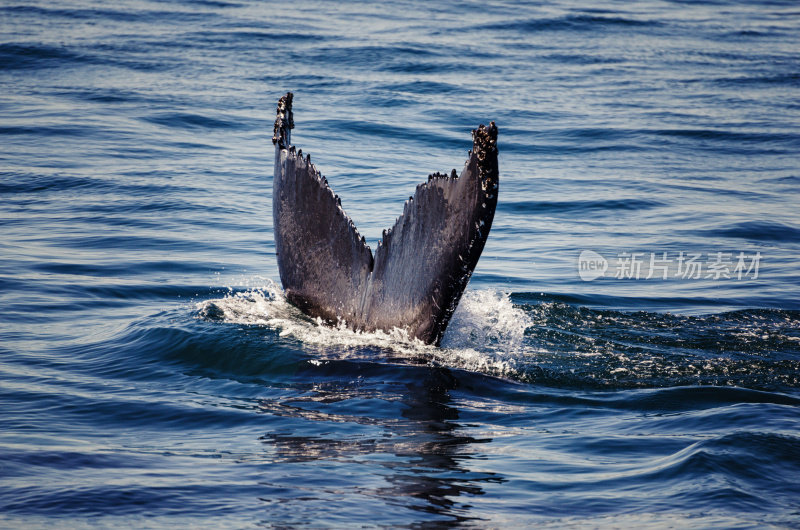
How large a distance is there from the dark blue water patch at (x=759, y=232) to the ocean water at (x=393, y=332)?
1.8 inches

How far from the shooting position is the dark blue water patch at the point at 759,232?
11369mm

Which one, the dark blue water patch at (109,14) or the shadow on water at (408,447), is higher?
the dark blue water patch at (109,14)

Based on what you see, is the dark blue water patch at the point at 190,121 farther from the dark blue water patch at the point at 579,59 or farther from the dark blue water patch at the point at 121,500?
the dark blue water patch at the point at 121,500

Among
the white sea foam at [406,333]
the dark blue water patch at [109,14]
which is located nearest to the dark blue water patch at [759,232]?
the white sea foam at [406,333]

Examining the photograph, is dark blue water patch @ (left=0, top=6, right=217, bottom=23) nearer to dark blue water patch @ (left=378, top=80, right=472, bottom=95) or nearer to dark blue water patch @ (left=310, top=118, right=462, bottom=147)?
dark blue water patch @ (left=378, top=80, right=472, bottom=95)

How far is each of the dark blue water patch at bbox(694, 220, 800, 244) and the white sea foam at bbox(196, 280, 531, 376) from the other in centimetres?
434

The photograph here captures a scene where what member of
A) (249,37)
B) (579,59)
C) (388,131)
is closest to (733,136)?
(388,131)

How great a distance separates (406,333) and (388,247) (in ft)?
1.89

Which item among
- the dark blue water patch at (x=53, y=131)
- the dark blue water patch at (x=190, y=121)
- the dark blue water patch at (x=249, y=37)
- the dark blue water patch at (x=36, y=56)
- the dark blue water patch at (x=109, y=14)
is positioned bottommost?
the dark blue water patch at (x=53, y=131)

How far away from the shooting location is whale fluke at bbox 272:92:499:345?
512 cm

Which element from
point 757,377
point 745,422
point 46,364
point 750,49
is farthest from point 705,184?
point 750,49

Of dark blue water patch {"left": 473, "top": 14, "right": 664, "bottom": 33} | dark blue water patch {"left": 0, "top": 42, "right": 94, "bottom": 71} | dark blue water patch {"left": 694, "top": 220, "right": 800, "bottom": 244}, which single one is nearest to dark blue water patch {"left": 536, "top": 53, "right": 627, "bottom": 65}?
dark blue water patch {"left": 473, "top": 14, "right": 664, "bottom": 33}

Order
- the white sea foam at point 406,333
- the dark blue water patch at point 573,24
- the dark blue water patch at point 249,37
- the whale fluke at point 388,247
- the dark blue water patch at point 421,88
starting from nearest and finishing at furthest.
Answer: the whale fluke at point 388,247 < the white sea foam at point 406,333 < the dark blue water patch at point 421,88 < the dark blue water patch at point 249,37 < the dark blue water patch at point 573,24

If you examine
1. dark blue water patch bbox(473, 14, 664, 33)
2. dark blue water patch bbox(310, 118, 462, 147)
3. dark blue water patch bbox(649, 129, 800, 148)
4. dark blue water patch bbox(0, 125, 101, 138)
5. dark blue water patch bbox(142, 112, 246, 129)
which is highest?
dark blue water patch bbox(473, 14, 664, 33)
